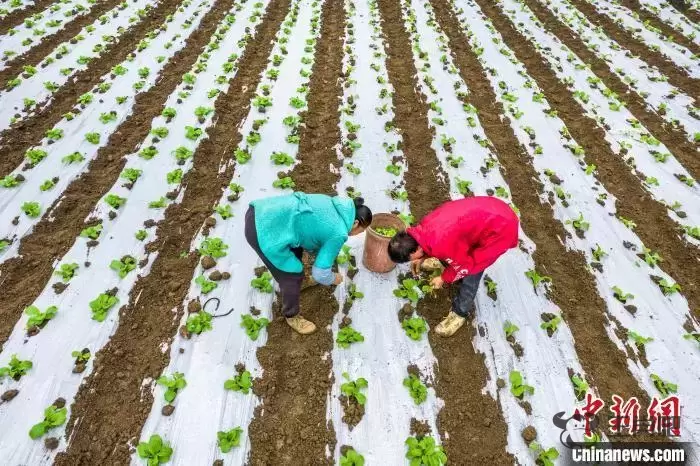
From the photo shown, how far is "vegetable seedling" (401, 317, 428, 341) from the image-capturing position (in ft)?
12.0

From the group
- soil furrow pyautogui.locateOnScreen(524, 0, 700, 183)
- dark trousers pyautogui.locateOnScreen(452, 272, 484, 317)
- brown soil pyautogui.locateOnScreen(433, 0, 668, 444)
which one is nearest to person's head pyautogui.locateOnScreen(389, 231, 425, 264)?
dark trousers pyautogui.locateOnScreen(452, 272, 484, 317)

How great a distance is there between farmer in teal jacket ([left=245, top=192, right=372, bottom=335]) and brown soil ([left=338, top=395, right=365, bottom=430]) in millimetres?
1099

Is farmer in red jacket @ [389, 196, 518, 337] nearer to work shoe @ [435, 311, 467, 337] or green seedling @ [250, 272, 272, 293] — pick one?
work shoe @ [435, 311, 467, 337]

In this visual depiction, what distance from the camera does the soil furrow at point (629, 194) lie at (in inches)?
176

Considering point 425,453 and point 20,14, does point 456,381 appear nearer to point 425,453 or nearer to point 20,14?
point 425,453

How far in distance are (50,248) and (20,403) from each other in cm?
181

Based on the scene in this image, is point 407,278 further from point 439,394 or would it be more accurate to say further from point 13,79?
point 13,79

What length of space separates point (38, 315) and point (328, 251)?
2.88 metres

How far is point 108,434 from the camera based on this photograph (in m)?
3.03

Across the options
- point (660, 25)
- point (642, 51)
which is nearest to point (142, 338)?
point (642, 51)

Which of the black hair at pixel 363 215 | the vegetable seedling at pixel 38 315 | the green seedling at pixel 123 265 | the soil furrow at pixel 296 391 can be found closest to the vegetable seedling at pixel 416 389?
the soil furrow at pixel 296 391

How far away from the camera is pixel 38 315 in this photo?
11.8 feet

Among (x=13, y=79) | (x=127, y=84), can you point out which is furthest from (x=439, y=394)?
(x=13, y=79)

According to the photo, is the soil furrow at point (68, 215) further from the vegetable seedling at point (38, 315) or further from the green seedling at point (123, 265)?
the green seedling at point (123, 265)
